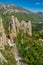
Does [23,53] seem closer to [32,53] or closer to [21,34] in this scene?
[32,53]

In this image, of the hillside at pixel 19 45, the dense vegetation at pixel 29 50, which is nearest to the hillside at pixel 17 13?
the hillside at pixel 19 45

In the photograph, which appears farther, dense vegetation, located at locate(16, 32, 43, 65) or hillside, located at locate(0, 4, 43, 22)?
hillside, located at locate(0, 4, 43, 22)

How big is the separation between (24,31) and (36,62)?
14.7 metres

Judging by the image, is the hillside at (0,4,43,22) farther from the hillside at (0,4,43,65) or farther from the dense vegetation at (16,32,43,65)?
the dense vegetation at (16,32,43,65)

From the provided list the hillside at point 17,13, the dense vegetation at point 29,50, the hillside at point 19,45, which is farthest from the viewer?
the hillside at point 17,13

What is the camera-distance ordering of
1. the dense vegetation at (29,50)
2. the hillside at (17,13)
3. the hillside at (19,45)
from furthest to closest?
the hillside at (17,13)
the dense vegetation at (29,50)
the hillside at (19,45)

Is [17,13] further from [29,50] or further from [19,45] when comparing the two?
[29,50]

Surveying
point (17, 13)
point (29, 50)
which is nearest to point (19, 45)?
point (29, 50)

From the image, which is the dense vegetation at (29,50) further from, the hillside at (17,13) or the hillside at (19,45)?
the hillside at (17,13)

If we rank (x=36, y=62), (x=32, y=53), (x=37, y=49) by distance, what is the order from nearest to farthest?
(x=36, y=62), (x=32, y=53), (x=37, y=49)

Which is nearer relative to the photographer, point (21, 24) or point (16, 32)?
point (16, 32)

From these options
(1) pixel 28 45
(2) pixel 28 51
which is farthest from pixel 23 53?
(1) pixel 28 45

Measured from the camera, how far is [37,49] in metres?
32.3

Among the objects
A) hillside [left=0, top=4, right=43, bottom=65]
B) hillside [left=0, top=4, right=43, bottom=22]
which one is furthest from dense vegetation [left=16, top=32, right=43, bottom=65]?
hillside [left=0, top=4, right=43, bottom=22]
